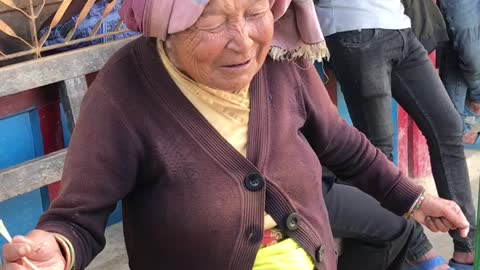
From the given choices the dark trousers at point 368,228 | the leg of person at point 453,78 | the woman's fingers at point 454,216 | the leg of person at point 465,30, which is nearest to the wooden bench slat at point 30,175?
the dark trousers at point 368,228

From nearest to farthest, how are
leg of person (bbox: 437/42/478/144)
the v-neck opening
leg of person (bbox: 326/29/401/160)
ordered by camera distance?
the v-neck opening → leg of person (bbox: 326/29/401/160) → leg of person (bbox: 437/42/478/144)

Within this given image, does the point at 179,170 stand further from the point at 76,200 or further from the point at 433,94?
the point at 433,94

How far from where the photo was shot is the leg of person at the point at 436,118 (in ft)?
10.6

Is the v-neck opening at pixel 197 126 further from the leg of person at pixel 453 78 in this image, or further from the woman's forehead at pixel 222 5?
the leg of person at pixel 453 78

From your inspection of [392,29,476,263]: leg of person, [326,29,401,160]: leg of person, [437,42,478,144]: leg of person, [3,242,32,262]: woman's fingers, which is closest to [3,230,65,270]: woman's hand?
[3,242,32,262]: woman's fingers

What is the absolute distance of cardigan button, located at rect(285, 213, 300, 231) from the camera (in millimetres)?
1895

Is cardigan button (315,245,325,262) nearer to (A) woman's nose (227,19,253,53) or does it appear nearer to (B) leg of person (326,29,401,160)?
(A) woman's nose (227,19,253,53)

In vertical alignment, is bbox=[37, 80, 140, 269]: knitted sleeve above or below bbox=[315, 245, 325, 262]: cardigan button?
above

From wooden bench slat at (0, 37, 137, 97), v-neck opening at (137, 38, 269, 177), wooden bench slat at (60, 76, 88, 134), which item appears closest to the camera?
v-neck opening at (137, 38, 269, 177)

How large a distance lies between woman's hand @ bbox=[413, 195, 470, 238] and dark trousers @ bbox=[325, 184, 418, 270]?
43 cm

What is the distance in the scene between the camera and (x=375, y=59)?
3.06 m

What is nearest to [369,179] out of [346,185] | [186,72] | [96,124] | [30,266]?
[346,185]

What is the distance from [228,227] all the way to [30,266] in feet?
1.57

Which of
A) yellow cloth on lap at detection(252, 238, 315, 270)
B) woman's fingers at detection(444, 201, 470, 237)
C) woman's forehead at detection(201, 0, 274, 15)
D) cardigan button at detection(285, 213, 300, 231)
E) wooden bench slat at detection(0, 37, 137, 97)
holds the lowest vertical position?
woman's fingers at detection(444, 201, 470, 237)
